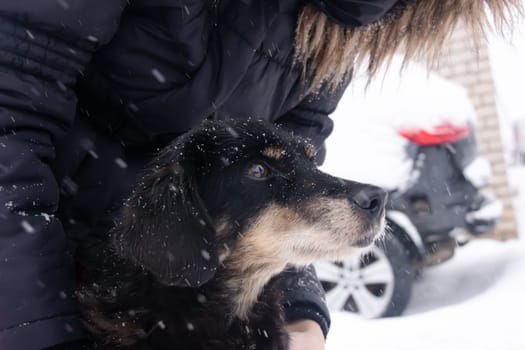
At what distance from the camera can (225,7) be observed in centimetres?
241

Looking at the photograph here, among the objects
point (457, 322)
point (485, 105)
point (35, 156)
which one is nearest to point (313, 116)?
point (35, 156)

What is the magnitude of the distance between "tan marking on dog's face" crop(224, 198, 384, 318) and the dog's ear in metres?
0.23

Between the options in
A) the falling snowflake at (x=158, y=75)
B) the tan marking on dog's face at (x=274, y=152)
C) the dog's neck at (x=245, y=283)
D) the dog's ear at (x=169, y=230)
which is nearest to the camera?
the dog's ear at (x=169, y=230)

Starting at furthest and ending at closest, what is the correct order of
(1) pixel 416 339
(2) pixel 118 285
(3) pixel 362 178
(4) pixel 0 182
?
(3) pixel 362 178 < (1) pixel 416 339 < (2) pixel 118 285 < (4) pixel 0 182

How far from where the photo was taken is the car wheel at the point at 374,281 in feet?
19.0

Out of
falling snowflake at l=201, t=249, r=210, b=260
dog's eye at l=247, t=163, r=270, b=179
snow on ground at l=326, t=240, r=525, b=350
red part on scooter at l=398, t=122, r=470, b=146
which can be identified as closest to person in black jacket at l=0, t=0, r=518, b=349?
dog's eye at l=247, t=163, r=270, b=179

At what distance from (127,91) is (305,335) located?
1156 millimetres

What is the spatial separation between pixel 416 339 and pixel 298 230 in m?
2.41

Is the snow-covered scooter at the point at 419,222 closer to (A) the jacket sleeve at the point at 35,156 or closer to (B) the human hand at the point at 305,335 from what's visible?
(B) the human hand at the point at 305,335

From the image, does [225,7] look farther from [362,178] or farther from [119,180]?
[362,178]

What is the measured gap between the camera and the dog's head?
95.1 inches

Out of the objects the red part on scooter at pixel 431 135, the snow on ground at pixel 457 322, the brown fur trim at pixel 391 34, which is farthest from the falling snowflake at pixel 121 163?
the red part on scooter at pixel 431 135

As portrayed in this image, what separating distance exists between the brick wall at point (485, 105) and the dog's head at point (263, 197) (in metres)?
7.23

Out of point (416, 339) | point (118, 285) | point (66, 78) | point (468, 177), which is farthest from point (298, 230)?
point (468, 177)
